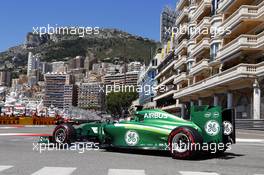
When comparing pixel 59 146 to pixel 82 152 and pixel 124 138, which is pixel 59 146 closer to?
pixel 82 152

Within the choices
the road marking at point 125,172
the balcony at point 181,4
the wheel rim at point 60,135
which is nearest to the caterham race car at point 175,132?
the wheel rim at point 60,135

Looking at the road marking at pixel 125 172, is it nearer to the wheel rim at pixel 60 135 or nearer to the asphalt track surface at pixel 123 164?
the asphalt track surface at pixel 123 164

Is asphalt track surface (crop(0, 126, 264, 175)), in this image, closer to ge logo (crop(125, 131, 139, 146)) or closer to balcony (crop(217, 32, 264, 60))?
ge logo (crop(125, 131, 139, 146))

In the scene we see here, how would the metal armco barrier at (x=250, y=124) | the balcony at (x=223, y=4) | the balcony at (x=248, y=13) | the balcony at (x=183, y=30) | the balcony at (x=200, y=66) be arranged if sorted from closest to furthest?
the metal armco barrier at (x=250, y=124), the balcony at (x=248, y=13), the balcony at (x=223, y=4), the balcony at (x=200, y=66), the balcony at (x=183, y=30)

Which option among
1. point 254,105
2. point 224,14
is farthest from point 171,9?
point 254,105

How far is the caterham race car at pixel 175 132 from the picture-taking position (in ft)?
34.6

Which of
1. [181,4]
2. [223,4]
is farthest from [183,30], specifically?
[223,4]

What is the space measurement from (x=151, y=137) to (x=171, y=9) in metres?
166

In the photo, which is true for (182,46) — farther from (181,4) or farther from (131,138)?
(131,138)

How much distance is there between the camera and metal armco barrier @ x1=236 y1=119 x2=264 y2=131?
108ft

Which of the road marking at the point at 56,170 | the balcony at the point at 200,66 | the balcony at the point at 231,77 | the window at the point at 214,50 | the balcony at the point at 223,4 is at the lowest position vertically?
the road marking at the point at 56,170

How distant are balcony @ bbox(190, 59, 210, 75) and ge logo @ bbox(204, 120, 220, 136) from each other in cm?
4297

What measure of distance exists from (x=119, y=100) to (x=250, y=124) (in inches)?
4828

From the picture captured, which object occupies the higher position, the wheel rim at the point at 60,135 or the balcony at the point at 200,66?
the balcony at the point at 200,66
